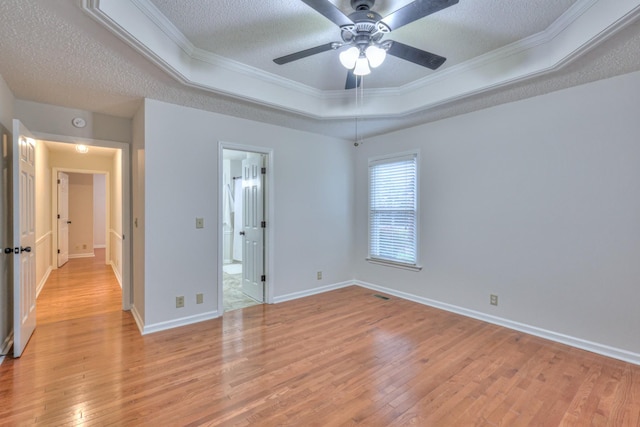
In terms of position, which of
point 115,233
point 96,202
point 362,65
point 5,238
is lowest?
point 115,233

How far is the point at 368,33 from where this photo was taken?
199 cm

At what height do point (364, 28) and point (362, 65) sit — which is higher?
point (364, 28)

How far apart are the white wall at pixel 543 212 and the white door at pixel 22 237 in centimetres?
424

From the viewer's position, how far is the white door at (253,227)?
4148 mm

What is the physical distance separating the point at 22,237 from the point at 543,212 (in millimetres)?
4908

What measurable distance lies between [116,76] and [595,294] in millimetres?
4675

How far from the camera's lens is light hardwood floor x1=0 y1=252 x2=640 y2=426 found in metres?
1.87

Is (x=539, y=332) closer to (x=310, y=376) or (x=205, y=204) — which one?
(x=310, y=376)

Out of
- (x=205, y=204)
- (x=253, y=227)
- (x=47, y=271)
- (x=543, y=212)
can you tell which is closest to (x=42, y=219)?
(x=47, y=271)

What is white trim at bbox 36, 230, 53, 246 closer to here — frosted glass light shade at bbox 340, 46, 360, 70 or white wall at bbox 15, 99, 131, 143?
white wall at bbox 15, 99, 131, 143

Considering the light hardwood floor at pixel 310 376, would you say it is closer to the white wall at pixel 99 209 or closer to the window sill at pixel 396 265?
the window sill at pixel 396 265

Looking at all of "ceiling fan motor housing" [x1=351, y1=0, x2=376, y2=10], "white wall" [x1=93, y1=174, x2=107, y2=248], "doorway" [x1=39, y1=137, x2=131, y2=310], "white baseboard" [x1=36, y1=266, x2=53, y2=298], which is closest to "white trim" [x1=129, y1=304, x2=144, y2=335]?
"doorway" [x1=39, y1=137, x2=131, y2=310]

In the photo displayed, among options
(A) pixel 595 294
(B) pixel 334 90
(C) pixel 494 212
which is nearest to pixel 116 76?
(B) pixel 334 90

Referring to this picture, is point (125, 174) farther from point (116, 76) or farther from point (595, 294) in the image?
point (595, 294)
